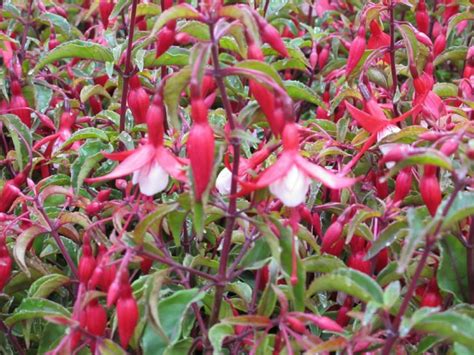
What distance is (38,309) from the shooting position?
1009mm

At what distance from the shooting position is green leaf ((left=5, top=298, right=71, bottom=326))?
100cm

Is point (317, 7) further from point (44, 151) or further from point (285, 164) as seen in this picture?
point (285, 164)

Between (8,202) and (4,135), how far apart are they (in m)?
0.36

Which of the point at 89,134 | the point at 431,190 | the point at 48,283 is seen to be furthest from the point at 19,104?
the point at 431,190

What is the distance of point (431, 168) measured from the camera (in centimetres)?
92

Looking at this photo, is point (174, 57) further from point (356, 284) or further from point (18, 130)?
point (356, 284)

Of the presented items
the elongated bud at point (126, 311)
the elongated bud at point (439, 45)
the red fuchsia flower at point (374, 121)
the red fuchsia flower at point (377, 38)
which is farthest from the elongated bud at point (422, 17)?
the elongated bud at point (126, 311)

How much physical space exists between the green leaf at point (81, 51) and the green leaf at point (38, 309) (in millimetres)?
478

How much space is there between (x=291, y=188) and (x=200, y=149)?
0.10 m

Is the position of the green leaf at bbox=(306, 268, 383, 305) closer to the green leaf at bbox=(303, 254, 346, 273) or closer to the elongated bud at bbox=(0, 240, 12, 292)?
the green leaf at bbox=(303, 254, 346, 273)

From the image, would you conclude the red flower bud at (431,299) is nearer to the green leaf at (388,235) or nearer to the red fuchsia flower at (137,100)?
the green leaf at (388,235)

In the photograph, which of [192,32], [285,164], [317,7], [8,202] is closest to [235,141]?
[285,164]

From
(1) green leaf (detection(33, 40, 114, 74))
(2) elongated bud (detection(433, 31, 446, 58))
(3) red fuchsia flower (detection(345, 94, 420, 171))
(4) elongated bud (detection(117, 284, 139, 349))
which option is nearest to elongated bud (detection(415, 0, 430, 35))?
(2) elongated bud (detection(433, 31, 446, 58))

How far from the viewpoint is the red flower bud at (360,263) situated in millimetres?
1053
